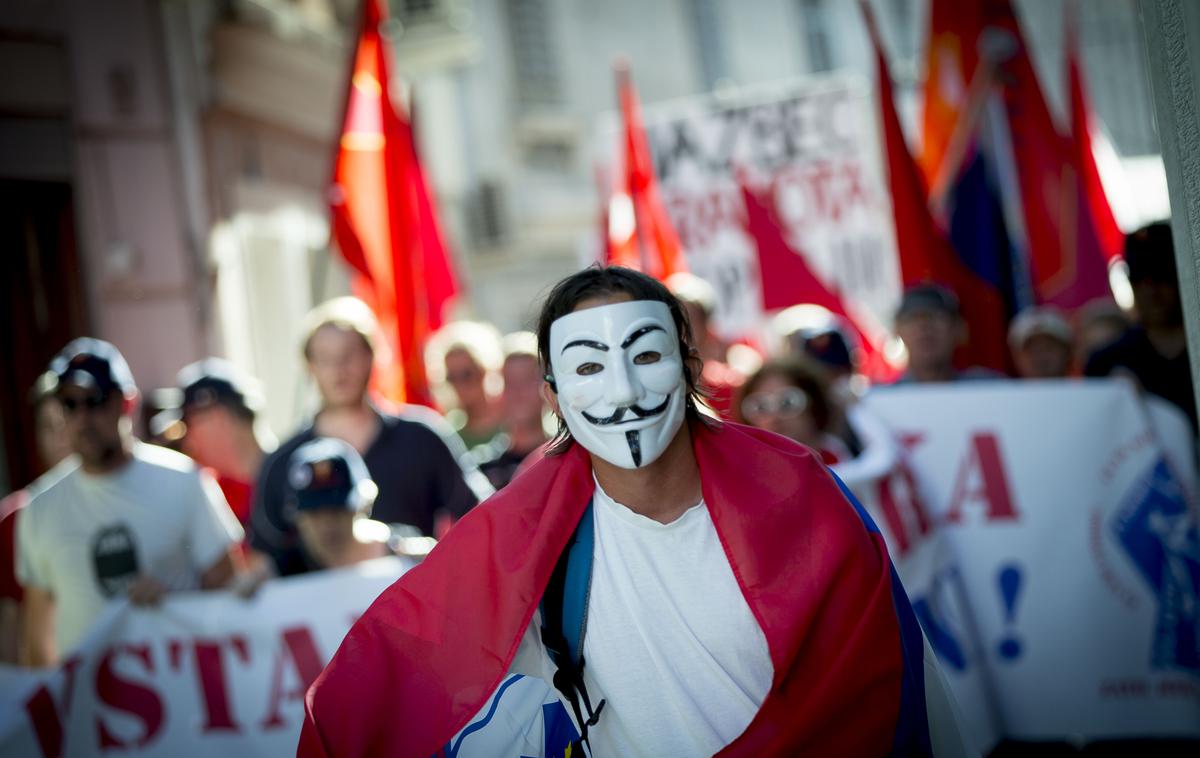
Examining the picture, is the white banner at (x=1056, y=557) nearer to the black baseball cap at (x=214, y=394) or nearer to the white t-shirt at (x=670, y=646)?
the white t-shirt at (x=670, y=646)

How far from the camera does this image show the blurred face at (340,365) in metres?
4.71

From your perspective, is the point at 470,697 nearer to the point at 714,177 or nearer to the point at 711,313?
the point at 711,313

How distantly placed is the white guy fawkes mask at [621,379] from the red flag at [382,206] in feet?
11.1

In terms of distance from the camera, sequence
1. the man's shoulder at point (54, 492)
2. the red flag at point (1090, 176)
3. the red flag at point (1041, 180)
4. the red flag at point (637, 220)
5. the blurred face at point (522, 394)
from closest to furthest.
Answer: the man's shoulder at point (54, 492), the blurred face at point (522, 394), the red flag at point (1041, 180), the red flag at point (1090, 176), the red flag at point (637, 220)

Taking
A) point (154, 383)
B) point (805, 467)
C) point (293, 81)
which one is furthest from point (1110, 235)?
point (293, 81)

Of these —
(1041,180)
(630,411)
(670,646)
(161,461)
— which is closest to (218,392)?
(161,461)

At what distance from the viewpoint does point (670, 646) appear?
259 centimetres

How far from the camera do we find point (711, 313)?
18.6 ft

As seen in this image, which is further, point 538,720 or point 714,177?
point 714,177

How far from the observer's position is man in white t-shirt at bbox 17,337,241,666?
4.43 meters

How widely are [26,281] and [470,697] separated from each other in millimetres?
6922

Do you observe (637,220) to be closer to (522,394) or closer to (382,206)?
(382,206)

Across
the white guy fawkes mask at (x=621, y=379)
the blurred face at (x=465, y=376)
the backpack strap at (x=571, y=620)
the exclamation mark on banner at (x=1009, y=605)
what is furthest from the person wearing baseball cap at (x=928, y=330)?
the backpack strap at (x=571, y=620)

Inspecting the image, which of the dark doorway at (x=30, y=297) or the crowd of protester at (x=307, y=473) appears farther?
the dark doorway at (x=30, y=297)
